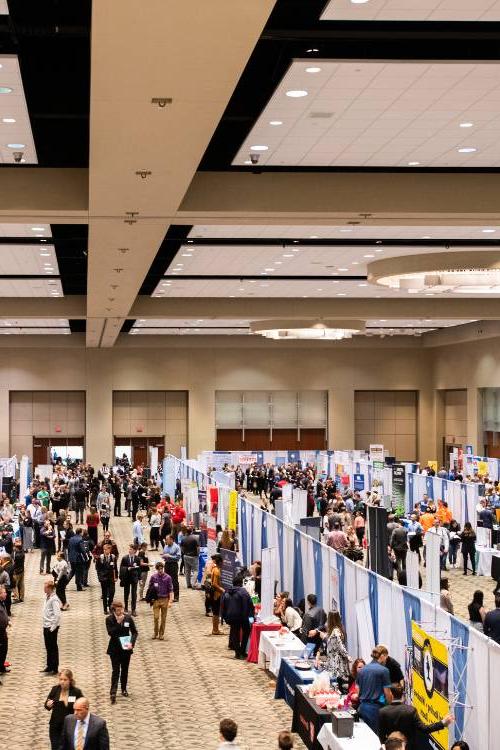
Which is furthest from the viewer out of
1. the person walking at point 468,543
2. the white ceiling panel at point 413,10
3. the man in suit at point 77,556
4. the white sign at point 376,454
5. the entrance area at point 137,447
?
the entrance area at point 137,447

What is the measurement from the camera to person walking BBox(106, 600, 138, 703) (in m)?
12.4

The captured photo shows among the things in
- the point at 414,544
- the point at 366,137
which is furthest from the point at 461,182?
the point at 414,544

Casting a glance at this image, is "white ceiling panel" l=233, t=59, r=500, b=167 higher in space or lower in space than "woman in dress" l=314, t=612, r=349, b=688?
Result: higher

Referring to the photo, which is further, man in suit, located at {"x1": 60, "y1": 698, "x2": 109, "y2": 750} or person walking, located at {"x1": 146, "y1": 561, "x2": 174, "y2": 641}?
person walking, located at {"x1": 146, "y1": 561, "x2": 174, "y2": 641}

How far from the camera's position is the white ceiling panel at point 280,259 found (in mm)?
20172

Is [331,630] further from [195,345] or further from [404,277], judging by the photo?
[195,345]

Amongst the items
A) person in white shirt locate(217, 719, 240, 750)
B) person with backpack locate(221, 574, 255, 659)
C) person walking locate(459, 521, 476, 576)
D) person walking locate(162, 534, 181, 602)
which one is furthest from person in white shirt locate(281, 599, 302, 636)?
person walking locate(459, 521, 476, 576)

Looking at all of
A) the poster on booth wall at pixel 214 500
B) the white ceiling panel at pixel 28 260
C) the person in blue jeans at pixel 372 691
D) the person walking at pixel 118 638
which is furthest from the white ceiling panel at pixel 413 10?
the poster on booth wall at pixel 214 500

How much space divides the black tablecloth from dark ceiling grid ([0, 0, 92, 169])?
6.46 metres

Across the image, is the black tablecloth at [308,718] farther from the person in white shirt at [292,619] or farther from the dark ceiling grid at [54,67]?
the dark ceiling grid at [54,67]

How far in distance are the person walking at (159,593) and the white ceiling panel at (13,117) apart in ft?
20.5

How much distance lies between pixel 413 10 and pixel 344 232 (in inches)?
402

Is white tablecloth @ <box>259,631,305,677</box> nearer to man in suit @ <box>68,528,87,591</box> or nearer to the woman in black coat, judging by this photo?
the woman in black coat

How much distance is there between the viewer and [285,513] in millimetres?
26328
